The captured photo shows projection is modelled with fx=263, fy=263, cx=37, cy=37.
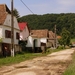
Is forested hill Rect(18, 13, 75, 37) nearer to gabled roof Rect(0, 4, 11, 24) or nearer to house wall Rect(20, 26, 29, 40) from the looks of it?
house wall Rect(20, 26, 29, 40)

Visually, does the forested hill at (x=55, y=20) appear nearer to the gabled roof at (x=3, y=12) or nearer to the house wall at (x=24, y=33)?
the house wall at (x=24, y=33)

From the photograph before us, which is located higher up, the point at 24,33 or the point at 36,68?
the point at 24,33

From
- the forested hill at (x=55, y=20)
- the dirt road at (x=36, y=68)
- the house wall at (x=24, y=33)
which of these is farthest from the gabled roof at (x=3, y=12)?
the forested hill at (x=55, y=20)

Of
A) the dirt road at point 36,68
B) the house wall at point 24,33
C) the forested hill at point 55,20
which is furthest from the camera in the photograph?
the forested hill at point 55,20

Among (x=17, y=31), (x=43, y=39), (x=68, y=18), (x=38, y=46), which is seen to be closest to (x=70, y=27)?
(x=68, y=18)

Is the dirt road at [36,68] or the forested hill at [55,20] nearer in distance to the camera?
the dirt road at [36,68]

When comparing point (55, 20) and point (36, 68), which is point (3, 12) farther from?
point (55, 20)

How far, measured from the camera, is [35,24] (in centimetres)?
10562

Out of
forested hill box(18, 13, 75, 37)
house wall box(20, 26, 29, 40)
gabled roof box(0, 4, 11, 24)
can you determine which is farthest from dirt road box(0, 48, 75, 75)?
forested hill box(18, 13, 75, 37)

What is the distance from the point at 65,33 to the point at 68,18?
33646 mm

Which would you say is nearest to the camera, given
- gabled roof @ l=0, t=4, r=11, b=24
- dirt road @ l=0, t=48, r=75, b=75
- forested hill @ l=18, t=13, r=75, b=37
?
dirt road @ l=0, t=48, r=75, b=75

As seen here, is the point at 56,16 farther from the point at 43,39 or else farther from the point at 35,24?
the point at 43,39

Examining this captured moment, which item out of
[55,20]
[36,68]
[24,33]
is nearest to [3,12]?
[24,33]

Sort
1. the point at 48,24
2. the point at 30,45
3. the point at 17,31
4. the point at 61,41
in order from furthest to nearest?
1. the point at 48,24
2. the point at 61,41
3. the point at 30,45
4. the point at 17,31
